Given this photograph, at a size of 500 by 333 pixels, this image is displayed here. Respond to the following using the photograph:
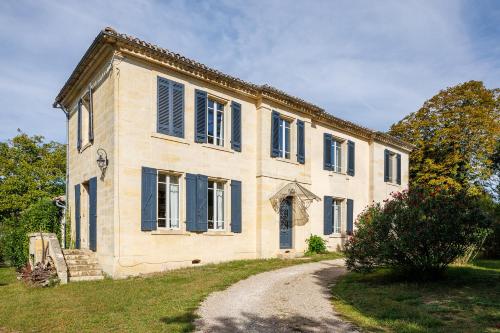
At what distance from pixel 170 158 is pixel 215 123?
232 cm

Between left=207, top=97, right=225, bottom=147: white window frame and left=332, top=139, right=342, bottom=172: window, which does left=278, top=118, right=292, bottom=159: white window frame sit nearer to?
left=207, top=97, right=225, bottom=147: white window frame

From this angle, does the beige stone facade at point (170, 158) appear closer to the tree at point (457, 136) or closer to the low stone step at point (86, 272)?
the low stone step at point (86, 272)

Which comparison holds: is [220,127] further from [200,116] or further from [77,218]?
[77,218]

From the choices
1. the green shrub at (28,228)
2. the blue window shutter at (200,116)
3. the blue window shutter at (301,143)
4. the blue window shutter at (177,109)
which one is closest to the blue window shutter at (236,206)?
the blue window shutter at (200,116)

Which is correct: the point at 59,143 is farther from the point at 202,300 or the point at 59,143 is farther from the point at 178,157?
the point at 202,300

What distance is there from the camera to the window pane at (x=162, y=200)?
38.3ft

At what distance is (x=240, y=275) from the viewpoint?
33.3 feet

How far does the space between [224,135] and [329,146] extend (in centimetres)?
598

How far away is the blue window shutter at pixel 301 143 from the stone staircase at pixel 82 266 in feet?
26.5

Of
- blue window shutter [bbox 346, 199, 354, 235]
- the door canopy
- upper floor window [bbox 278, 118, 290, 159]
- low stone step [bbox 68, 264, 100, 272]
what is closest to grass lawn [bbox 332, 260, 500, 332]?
the door canopy

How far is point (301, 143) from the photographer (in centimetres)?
1606

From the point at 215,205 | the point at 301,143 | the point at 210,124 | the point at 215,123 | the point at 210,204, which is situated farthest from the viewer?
the point at 301,143

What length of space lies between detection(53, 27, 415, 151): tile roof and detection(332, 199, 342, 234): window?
132 inches

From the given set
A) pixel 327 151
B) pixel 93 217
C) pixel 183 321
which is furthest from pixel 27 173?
pixel 183 321
